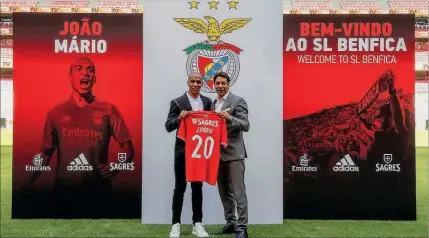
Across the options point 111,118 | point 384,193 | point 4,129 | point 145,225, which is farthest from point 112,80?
point 4,129

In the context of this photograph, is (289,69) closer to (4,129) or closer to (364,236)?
(364,236)

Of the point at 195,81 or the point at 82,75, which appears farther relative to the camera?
the point at 82,75

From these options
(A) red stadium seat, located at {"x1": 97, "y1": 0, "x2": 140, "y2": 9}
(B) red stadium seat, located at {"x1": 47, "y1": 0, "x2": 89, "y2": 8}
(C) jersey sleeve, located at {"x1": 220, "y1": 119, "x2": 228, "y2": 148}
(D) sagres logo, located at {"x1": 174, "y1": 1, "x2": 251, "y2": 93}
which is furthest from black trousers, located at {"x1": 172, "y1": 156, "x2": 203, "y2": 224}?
(A) red stadium seat, located at {"x1": 97, "y1": 0, "x2": 140, "y2": 9}

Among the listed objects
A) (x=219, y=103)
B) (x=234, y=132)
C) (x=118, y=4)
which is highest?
Result: (x=118, y=4)

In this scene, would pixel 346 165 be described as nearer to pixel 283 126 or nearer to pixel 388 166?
pixel 388 166

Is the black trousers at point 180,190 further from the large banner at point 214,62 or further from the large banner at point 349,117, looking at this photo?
the large banner at point 349,117

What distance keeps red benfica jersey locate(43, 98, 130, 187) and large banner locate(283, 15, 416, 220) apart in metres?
1.80

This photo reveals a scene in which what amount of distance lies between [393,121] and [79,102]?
10.3 feet

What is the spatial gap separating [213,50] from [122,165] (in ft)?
4.94

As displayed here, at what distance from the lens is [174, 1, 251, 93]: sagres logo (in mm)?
4684

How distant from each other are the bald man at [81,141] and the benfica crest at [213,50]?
103 cm

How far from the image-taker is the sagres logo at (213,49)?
468 centimetres

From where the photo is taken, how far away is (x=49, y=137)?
16.6ft

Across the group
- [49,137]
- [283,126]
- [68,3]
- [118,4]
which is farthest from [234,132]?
[118,4]
